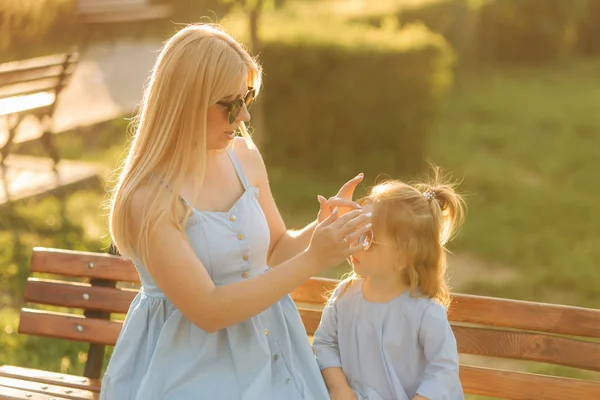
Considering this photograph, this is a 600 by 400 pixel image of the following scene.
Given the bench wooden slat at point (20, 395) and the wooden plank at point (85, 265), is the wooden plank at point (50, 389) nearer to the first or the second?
the bench wooden slat at point (20, 395)

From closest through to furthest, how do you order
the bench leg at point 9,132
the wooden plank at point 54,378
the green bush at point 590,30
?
the wooden plank at point 54,378 < the bench leg at point 9,132 < the green bush at point 590,30

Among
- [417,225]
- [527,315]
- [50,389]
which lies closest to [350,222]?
[417,225]

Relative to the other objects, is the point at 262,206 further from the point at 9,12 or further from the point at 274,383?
the point at 9,12

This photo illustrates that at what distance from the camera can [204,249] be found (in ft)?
8.71

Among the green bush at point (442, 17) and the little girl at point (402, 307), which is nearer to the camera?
the little girl at point (402, 307)

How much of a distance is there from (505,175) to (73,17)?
731 cm

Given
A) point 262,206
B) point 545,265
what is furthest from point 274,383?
point 545,265

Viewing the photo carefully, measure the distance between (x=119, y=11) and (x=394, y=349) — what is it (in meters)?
15.3

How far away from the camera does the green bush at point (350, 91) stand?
361 inches

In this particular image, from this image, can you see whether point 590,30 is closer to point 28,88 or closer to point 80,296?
point 28,88

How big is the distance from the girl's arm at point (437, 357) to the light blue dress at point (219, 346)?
30cm

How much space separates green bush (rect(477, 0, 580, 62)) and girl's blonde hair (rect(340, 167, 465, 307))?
49.4 ft

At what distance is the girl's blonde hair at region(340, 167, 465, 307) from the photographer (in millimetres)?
2697

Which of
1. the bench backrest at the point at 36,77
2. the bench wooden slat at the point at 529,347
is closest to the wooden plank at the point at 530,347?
the bench wooden slat at the point at 529,347
